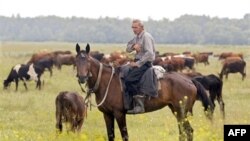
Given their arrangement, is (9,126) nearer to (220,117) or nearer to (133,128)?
(133,128)

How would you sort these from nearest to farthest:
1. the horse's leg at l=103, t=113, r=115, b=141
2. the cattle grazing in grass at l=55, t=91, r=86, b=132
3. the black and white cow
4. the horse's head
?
the horse's head, the horse's leg at l=103, t=113, r=115, b=141, the cattle grazing in grass at l=55, t=91, r=86, b=132, the black and white cow

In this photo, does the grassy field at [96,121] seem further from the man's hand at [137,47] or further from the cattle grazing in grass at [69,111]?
the man's hand at [137,47]

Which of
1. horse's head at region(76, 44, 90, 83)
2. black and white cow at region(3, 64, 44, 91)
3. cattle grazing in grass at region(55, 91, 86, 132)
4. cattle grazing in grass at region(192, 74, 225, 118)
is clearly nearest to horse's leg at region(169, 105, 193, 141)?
horse's head at region(76, 44, 90, 83)

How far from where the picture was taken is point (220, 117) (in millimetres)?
18469

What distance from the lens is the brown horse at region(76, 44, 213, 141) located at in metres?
11.7

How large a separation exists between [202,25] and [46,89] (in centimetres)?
14941

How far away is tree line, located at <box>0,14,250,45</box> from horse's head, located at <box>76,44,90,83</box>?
454 ft

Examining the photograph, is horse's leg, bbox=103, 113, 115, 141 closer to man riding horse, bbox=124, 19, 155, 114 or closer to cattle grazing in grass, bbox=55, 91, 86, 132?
man riding horse, bbox=124, 19, 155, 114

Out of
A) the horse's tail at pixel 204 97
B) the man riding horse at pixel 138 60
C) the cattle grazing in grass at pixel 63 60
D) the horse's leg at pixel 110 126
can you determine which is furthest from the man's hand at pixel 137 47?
the cattle grazing in grass at pixel 63 60

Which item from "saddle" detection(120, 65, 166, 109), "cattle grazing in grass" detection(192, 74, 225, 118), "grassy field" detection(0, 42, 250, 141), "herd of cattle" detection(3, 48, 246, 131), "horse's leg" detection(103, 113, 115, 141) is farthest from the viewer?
Result: "cattle grazing in grass" detection(192, 74, 225, 118)

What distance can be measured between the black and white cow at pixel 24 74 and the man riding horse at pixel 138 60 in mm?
16735

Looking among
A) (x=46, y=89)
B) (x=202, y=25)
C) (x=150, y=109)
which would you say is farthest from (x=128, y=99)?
(x=202, y=25)

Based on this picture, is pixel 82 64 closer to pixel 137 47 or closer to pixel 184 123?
pixel 137 47

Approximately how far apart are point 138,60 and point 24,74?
59.0 feet
